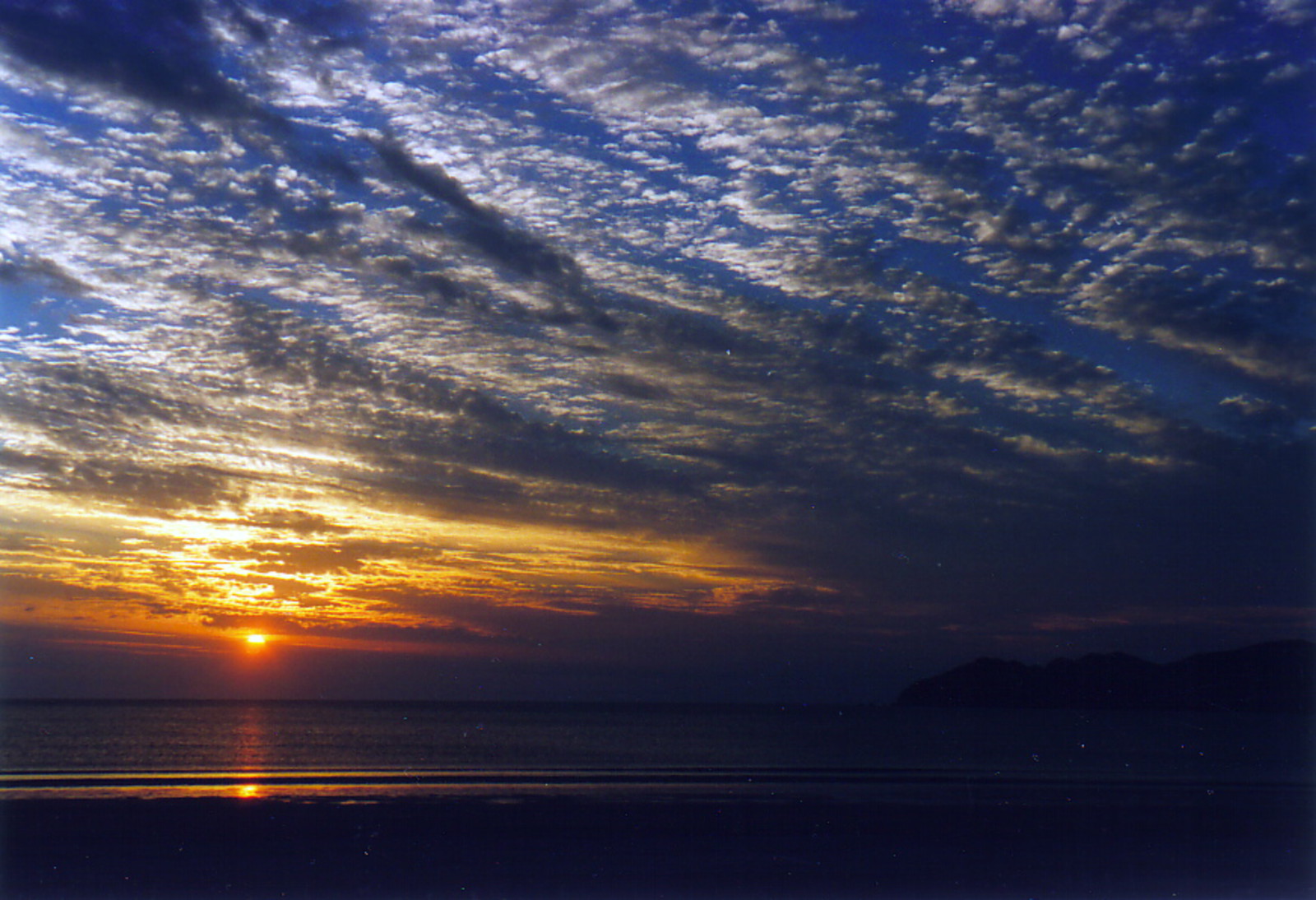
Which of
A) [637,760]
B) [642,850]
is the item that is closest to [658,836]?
[642,850]

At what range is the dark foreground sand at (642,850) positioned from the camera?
1772 cm

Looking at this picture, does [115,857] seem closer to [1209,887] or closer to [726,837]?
[726,837]

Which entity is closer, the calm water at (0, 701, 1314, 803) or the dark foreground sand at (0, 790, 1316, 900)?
the dark foreground sand at (0, 790, 1316, 900)

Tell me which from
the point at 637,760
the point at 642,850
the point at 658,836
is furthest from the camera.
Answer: the point at 637,760

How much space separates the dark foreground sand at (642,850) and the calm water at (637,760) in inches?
186

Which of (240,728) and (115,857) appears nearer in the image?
(115,857)

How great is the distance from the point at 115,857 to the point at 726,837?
47.1ft

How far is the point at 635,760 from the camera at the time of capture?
66.5 m

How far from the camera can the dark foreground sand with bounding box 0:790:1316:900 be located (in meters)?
17.7

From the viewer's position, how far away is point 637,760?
66.4m

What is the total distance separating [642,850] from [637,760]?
4680 centimetres

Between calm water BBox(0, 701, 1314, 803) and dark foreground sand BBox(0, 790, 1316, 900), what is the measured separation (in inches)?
186

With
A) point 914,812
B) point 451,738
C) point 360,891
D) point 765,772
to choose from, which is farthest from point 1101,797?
point 451,738

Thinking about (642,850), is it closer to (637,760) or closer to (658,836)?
(658,836)
